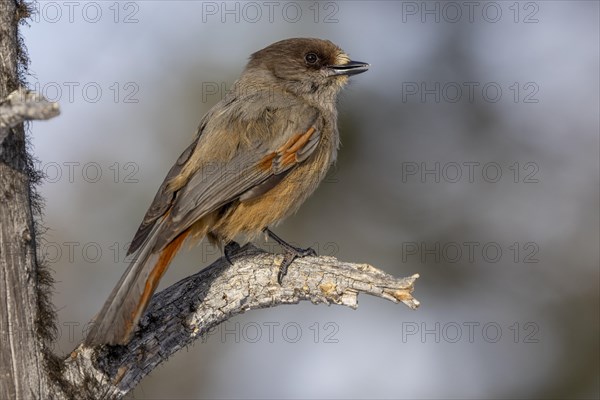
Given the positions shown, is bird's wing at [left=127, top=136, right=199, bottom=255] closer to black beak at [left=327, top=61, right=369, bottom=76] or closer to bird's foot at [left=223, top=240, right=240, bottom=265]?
bird's foot at [left=223, top=240, right=240, bottom=265]

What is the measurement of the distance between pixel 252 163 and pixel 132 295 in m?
1.48

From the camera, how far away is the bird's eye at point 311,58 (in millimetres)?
6793

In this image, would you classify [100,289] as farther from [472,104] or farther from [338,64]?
[472,104]

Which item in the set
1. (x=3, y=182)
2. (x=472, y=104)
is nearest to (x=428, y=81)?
(x=472, y=104)

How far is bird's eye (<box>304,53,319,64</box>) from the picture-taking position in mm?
6793

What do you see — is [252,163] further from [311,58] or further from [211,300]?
[311,58]

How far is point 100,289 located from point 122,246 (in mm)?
470

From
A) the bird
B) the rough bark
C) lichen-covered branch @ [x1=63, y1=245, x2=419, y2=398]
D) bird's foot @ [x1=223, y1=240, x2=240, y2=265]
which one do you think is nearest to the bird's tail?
the bird

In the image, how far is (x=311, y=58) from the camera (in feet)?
22.3

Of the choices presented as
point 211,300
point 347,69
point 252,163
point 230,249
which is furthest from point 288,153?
point 211,300

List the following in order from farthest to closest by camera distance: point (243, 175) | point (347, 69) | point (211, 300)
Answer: point (347, 69), point (243, 175), point (211, 300)

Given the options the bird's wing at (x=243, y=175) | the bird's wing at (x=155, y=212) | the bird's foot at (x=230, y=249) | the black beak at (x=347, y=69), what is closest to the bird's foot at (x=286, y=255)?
the bird's foot at (x=230, y=249)

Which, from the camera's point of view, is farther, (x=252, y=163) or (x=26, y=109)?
(x=252, y=163)

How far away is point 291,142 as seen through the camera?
5973mm
